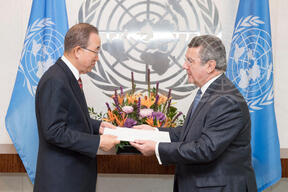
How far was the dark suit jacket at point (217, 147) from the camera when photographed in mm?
1653

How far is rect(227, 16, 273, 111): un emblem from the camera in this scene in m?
2.84

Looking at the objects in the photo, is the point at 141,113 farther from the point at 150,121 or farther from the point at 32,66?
the point at 32,66

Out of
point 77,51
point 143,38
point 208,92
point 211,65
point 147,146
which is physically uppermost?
point 143,38

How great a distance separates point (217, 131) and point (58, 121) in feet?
2.78

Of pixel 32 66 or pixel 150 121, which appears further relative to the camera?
pixel 32 66

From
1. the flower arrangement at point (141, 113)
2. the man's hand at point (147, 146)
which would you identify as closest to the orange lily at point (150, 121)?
the flower arrangement at point (141, 113)

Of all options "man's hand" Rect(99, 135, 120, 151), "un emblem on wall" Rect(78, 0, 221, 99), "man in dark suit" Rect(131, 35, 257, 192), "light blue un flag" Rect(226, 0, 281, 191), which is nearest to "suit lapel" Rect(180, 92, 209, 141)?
"man in dark suit" Rect(131, 35, 257, 192)

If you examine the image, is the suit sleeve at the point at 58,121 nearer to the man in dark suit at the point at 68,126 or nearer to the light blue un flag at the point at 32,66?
the man in dark suit at the point at 68,126

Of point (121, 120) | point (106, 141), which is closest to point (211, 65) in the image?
point (106, 141)

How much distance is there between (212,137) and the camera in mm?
1646

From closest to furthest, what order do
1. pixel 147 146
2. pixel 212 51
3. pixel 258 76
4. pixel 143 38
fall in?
pixel 212 51 → pixel 147 146 → pixel 258 76 → pixel 143 38

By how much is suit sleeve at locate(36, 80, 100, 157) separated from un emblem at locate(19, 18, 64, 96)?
1214 millimetres

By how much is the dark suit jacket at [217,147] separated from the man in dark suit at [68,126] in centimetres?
46

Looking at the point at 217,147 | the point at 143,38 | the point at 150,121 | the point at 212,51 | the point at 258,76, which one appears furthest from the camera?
the point at 143,38
